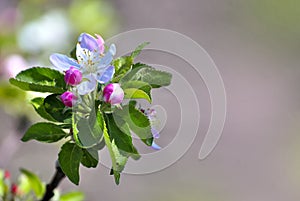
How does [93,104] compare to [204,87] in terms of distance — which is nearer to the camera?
[93,104]

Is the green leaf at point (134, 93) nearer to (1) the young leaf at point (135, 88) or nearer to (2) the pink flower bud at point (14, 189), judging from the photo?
(1) the young leaf at point (135, 88)

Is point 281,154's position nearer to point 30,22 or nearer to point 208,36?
point 208,36

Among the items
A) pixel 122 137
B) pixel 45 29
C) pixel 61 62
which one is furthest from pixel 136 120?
pixel 45 29

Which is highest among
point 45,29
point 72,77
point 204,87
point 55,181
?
point 204,87

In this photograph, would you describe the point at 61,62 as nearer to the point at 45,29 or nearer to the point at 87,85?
the point at 87,85

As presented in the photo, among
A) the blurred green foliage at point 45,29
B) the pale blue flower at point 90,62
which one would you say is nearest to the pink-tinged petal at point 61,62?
the pale blue flower at point 90,62
